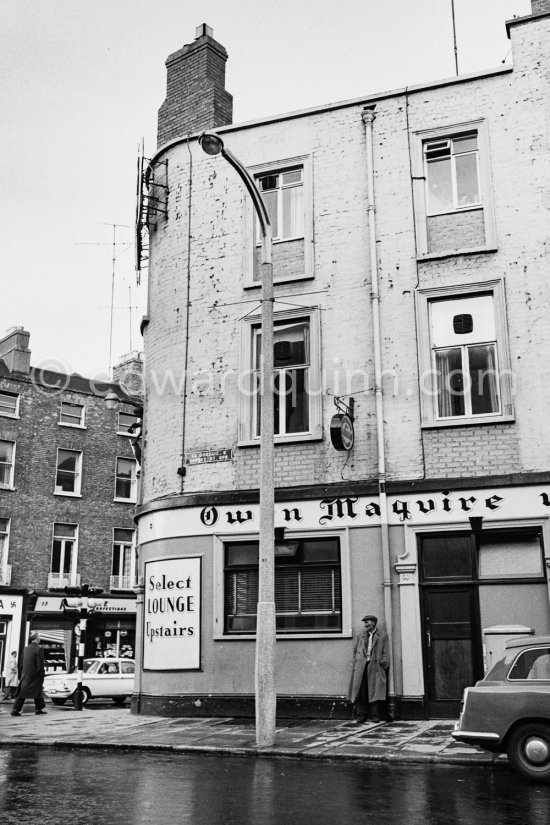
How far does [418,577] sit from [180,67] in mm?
12396

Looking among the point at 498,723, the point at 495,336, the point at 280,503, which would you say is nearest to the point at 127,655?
the point at 280,503

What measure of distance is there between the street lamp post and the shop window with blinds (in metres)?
2.94

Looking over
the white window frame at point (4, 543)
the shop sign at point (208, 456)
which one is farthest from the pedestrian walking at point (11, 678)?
the shop sign at point (208, 456)

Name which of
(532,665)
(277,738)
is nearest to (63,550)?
(277,738)

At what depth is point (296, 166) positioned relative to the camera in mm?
17562

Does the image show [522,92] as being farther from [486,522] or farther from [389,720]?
[389,720]

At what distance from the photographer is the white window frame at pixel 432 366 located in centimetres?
1495

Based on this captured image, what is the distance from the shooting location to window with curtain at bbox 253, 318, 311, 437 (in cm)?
1641

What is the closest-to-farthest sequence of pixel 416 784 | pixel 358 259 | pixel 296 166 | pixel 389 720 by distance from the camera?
1. pixel 416 784
2. pixel 389 720
3. pixel 358 259
4. pixel 296 166

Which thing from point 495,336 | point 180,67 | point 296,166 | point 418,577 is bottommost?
point 418,577

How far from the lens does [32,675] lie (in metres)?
19.0

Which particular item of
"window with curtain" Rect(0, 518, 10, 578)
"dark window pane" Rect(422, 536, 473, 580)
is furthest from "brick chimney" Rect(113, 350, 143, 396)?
"dark window pane" Rect(422, 536, 473, 580)

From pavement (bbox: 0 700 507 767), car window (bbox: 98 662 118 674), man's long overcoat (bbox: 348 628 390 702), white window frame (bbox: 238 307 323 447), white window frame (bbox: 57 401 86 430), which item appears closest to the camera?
pavement (bbox: 0 700 507 767)

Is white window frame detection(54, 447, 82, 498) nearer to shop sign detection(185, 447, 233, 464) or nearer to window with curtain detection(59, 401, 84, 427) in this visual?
window with curtain detection(59, 401, 84, 427)
